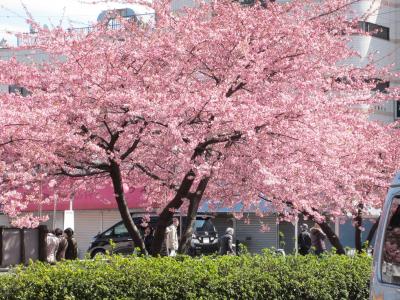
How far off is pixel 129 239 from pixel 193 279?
18.3 m

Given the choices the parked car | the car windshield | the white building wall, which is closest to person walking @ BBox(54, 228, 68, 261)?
the parked car

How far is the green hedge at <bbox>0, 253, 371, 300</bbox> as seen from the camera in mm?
9789

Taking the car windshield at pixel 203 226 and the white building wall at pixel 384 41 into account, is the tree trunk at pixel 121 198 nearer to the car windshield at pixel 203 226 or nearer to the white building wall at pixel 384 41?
the car windshield at pixel 203 226

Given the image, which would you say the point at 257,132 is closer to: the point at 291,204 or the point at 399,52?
the point at 291,204

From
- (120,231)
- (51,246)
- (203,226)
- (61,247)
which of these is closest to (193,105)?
(51,246)

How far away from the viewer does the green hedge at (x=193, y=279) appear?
9.79 metres

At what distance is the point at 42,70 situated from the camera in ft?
45.5

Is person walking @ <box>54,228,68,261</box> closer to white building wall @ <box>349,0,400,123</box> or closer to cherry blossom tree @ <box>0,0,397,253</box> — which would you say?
cherry blossom tree @ <box>0,0,397,253</box>

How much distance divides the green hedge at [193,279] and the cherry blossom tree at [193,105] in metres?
1.29

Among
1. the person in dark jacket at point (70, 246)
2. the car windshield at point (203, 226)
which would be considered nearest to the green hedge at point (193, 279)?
the person in dark jacket at point (70, 246)

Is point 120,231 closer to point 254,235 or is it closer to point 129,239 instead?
point 129,239

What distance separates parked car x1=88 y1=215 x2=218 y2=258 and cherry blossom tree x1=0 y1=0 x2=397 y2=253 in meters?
14.5

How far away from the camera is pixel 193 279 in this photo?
34.2 ft

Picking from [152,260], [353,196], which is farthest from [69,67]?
A: [353,196]
